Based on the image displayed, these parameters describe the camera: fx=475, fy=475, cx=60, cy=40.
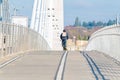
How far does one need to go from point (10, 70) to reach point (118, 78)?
4309mm

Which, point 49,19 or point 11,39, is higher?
point 49,19

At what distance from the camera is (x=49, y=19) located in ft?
222

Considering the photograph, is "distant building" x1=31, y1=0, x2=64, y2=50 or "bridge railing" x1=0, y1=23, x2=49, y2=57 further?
"distant building" x1=31, y1=0, x2=64, y2=50

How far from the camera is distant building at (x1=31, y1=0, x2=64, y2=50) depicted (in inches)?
2254

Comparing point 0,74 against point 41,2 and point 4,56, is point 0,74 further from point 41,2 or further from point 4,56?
point 41,2

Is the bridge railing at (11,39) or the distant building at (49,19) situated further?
the distant building at (49,19)

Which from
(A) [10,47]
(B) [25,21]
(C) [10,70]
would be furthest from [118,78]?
(B) [25,21]

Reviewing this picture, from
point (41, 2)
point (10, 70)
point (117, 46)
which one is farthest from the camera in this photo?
point (41, 2)

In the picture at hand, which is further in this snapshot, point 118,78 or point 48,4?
point 48,4

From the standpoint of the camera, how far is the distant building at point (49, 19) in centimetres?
5726

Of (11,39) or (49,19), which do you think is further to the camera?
(49,19)

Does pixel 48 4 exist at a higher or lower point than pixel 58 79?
higher

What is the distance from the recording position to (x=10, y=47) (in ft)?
84.9

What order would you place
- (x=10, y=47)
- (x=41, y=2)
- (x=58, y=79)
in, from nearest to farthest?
(x=58, y=79), (x=10, y=47), (x=41, y=2)
